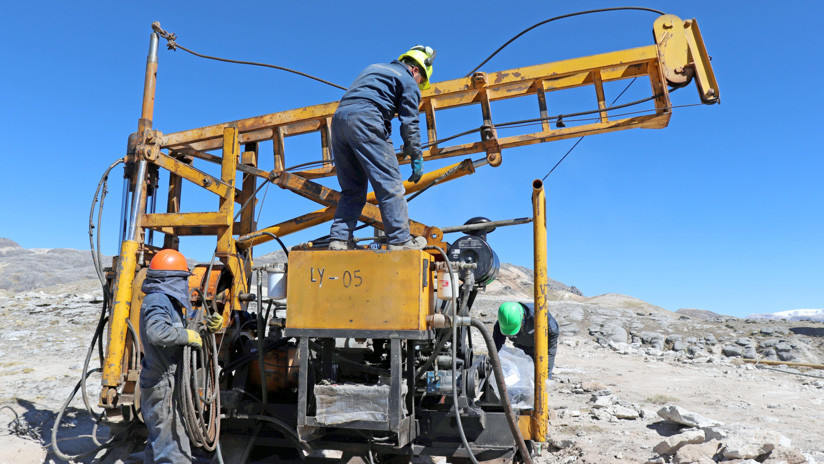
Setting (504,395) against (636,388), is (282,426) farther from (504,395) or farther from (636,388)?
(636,388)

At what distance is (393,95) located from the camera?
14.0ft

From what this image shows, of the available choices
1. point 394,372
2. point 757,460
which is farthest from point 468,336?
point 757,460

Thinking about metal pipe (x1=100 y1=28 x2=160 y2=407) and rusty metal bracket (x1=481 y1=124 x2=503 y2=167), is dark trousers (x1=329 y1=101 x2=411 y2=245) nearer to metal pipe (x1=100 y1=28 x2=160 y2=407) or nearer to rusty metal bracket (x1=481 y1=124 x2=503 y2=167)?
rusty metal bracket (x1=481 y1=124 x2=503 y2=167)

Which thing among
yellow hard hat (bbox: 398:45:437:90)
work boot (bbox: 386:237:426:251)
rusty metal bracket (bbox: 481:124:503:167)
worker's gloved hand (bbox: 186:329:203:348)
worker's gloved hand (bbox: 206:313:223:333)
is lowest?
worker's gloved hand (bbox: 186:329:203:348)

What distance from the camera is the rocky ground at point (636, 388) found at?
5.34 meters

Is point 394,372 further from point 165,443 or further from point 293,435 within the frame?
point 165,443

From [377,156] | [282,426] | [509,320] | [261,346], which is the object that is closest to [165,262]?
[261,346]

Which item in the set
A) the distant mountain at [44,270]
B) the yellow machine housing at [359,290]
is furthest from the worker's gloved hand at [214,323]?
→ the distant mountain at [44,270]

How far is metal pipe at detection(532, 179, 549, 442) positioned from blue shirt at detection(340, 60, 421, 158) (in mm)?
1000

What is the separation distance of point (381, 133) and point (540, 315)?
1756 millimetres

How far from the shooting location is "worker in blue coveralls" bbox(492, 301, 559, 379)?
6.16 metres

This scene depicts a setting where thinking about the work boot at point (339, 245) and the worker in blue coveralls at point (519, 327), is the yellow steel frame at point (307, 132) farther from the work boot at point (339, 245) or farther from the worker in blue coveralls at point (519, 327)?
the worker in blue coveralls at point (519, 327)

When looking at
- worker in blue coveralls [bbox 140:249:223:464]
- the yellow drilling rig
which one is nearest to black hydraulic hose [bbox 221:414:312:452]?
the yellow drilling rig

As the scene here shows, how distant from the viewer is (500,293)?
2925cm
